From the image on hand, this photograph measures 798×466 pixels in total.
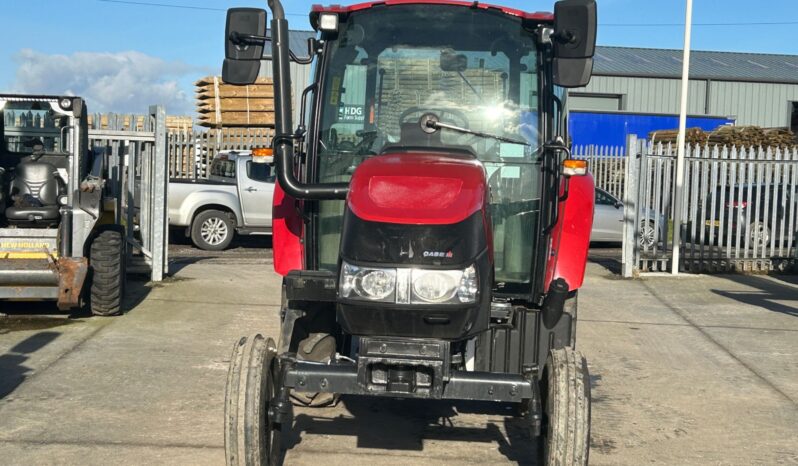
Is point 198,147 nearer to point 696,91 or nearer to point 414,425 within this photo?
point 414,425

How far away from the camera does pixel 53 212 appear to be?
33.8 feet

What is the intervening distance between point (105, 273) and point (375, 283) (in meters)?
5.96

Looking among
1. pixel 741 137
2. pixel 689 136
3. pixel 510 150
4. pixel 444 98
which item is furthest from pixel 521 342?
pixel 741 137

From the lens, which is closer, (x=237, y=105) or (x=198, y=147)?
(x=198, y=147)

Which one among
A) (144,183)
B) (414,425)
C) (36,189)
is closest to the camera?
(414,425)

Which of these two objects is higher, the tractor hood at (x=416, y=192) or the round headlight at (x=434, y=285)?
the tractor hood at (x=416, y=192)

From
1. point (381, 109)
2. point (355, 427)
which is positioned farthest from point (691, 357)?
point (381, 109)

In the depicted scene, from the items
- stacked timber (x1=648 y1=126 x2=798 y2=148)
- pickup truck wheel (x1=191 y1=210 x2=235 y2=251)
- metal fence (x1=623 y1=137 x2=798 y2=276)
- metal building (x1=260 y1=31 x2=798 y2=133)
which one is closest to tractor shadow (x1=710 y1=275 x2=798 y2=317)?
metal fence (x1=623 y1=137 x2=798 y2=276)

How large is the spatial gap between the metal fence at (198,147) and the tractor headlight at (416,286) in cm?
1639

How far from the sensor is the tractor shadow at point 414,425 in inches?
238

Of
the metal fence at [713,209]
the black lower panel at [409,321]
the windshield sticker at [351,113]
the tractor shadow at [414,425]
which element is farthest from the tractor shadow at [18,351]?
the metal fence at [713,209]

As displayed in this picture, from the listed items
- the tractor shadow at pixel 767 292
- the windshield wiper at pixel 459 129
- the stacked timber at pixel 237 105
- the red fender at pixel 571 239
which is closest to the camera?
the windshield wiper at pixel 459 129

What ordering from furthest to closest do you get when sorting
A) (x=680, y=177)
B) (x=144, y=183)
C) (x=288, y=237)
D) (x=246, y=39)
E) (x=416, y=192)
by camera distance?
(x=680, y=177) → (x=144, y=183) → (x=288, y=237) → (x=246, y=39) → (x=416, y=192)

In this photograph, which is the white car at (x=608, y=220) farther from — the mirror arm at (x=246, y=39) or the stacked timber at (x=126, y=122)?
the mirror arm at (x=246, y=39)
